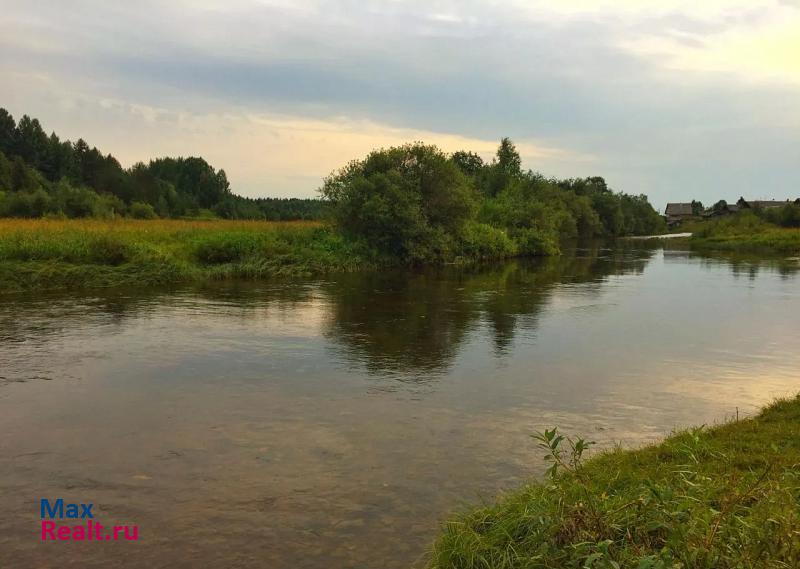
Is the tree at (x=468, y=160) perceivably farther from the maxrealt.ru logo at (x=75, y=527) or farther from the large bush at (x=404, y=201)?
the maxrealt.ru logo at (x=75, y=527)

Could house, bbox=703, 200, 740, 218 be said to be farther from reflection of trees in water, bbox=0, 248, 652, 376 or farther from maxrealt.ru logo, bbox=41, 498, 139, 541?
maxrealt.ru logo, bbox=41, 498, 139, 541

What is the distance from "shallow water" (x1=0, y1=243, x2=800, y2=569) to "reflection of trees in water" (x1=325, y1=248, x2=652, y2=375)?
7.1 inches

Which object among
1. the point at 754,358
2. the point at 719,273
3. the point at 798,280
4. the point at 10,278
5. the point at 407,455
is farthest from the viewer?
the point at 719,273

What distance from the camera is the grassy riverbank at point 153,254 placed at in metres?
24.1

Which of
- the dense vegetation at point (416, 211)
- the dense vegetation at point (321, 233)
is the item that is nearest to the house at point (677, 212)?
the dense vegetation at point (321, 233)

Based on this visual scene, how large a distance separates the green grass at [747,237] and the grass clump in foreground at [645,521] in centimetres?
6447

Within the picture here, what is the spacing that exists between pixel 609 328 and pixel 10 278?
2246cm

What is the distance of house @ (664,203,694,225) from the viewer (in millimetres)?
174700

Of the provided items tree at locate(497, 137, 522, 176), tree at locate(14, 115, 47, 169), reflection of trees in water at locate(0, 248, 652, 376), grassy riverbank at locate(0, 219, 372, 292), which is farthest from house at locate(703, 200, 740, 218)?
tree at locate(14, 115, 47, 169)

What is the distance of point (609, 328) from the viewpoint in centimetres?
1831

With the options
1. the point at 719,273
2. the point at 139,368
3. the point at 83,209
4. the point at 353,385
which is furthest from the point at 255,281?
the point at 83,209

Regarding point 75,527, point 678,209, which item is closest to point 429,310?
point 75,527

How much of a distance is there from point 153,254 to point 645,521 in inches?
1065

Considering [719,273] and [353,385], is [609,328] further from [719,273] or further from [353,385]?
[719,273]
